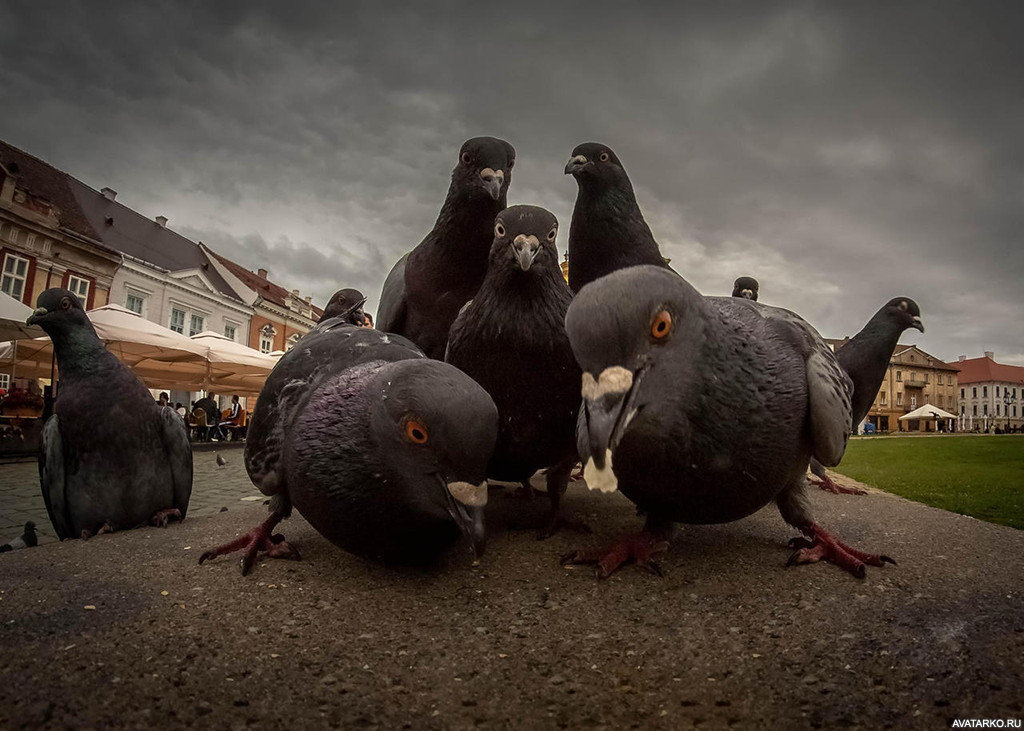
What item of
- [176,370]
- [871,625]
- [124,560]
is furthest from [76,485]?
[176,370]

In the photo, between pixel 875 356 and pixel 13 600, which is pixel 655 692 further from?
pixel 875 356

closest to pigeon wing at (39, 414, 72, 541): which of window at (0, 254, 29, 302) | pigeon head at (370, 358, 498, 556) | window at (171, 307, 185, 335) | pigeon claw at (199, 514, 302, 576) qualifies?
pigeon claw at (199, 514, 302, 576)

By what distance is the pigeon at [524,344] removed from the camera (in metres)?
2.91

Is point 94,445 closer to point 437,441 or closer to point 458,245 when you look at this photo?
point 458,245

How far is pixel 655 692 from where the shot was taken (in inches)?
67.8

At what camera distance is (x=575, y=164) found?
3.89 m

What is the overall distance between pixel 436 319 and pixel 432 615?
2.21 metres

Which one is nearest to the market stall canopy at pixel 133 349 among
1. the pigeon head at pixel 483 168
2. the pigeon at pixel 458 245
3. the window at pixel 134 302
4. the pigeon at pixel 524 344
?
the pigeon at pixel 458 245

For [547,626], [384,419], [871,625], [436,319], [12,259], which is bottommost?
[547,626]

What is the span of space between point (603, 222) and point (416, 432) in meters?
2.25

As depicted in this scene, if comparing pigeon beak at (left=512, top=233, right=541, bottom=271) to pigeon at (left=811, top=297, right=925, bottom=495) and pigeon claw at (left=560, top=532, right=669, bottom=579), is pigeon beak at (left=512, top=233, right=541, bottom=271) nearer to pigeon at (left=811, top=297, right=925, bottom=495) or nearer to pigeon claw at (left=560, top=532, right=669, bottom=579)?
pigeon claw at (left=560, top=532, right=669, bottom=579)

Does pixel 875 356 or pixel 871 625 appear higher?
pixel 875 356

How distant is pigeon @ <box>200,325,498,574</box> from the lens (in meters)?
2.31

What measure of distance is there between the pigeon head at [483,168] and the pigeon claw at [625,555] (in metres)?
2.20
